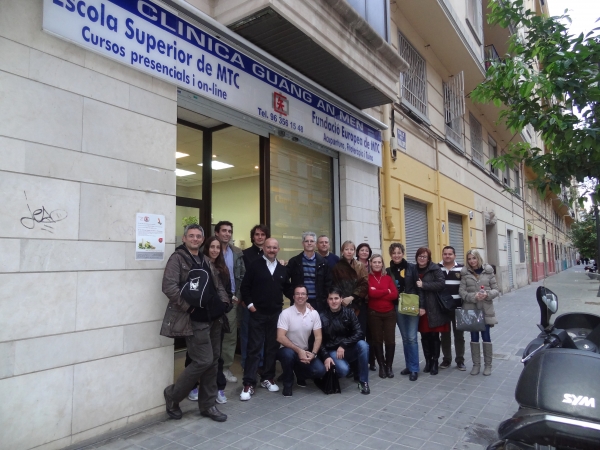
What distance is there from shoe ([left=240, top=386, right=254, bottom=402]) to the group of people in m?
0.01

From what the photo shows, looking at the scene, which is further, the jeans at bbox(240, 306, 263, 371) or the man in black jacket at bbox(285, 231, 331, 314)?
the man in black jacket at bbox(285, 231, 331, 314)

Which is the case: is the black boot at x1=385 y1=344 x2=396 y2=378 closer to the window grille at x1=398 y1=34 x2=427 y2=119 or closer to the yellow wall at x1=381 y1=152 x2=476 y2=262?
the yellow wall at x1=381 y1=152 x2=476 y2=262

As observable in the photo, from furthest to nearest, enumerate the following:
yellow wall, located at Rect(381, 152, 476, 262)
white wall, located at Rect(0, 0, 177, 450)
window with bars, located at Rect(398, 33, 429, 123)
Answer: window with bars, located at Rect(398, 33, 429, 123)
yellow wall, located at Rect(381, 152, 476, 262)
white wall, located at Rect(0, 0, 177, 450)

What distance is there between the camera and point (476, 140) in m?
16.2

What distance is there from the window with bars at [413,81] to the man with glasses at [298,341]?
6.48 meters

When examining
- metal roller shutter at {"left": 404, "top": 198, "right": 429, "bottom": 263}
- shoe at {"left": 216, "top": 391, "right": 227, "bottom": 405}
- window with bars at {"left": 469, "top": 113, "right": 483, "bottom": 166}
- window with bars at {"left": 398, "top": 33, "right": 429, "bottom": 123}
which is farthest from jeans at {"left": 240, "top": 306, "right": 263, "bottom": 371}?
window with bars at {"left": 469, "top": 113, "right": 483, "bottom": 166}

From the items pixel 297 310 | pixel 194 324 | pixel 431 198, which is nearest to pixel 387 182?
pixel 431 198

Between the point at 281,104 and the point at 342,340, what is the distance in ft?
11.2

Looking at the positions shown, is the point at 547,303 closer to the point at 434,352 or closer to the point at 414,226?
the point at 434,352

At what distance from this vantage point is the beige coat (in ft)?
18.2

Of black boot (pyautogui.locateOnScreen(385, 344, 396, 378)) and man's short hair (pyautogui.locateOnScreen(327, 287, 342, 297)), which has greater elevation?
man's short hair (pyautogui.locateOnScreen(327, 287, 342, 297))

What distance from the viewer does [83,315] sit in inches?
140

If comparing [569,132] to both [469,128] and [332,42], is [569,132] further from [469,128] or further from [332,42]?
[469,128]

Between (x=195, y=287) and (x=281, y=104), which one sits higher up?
(x=281, y=104)
